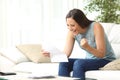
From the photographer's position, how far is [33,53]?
420 cm

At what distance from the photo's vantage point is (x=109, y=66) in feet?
10.1

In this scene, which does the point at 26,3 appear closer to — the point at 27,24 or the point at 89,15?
the point at 27,24

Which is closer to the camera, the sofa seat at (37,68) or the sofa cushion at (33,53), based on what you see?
the sofa seat at (37,68)

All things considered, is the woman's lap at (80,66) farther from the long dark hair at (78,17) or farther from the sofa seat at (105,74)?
the long dark hair at (78,17)

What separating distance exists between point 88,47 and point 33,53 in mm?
1368

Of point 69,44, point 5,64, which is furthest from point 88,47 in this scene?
point 5,64

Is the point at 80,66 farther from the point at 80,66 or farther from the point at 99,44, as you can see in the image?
the point at 99,44

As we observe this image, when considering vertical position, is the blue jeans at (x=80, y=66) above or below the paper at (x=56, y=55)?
below

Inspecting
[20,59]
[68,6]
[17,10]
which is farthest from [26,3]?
[20,59]

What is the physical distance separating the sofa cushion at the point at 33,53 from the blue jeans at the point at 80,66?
2.98 feet

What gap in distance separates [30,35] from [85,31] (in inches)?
107

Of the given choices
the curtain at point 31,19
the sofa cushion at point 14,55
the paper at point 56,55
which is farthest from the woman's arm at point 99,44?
the curtain at point 31,19

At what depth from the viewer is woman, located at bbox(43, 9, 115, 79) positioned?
3025 millimetres

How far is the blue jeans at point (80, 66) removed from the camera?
2963mm
